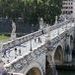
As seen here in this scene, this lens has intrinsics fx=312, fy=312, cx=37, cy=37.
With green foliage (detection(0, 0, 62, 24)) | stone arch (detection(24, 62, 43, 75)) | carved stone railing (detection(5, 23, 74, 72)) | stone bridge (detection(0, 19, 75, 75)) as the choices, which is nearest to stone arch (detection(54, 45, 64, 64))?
stone bridge (detection(0, 19, 75, 75))

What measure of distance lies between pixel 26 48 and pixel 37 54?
1.18 meters

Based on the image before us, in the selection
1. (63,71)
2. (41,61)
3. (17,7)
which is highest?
(17,7)

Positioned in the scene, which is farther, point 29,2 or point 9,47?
point 29,2

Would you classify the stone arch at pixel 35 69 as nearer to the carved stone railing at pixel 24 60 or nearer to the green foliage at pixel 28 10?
the carved stone railing at pixel 24 60

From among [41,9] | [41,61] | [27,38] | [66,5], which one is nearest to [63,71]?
[27,38]

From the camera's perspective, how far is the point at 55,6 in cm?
5803

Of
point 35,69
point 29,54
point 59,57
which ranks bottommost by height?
point 59,57

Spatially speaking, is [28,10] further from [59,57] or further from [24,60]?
[24,60]

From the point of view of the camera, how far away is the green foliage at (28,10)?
54.5 meters

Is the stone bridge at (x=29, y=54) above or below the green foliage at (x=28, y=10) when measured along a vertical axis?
Answer: below

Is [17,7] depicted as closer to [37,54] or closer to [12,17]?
[12,17]

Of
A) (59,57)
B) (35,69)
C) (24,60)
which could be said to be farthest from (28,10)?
(24,60)

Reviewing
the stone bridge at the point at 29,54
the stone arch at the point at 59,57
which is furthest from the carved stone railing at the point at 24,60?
the stone arch at the point at 59,57

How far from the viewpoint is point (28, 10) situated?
55312 millimetres
